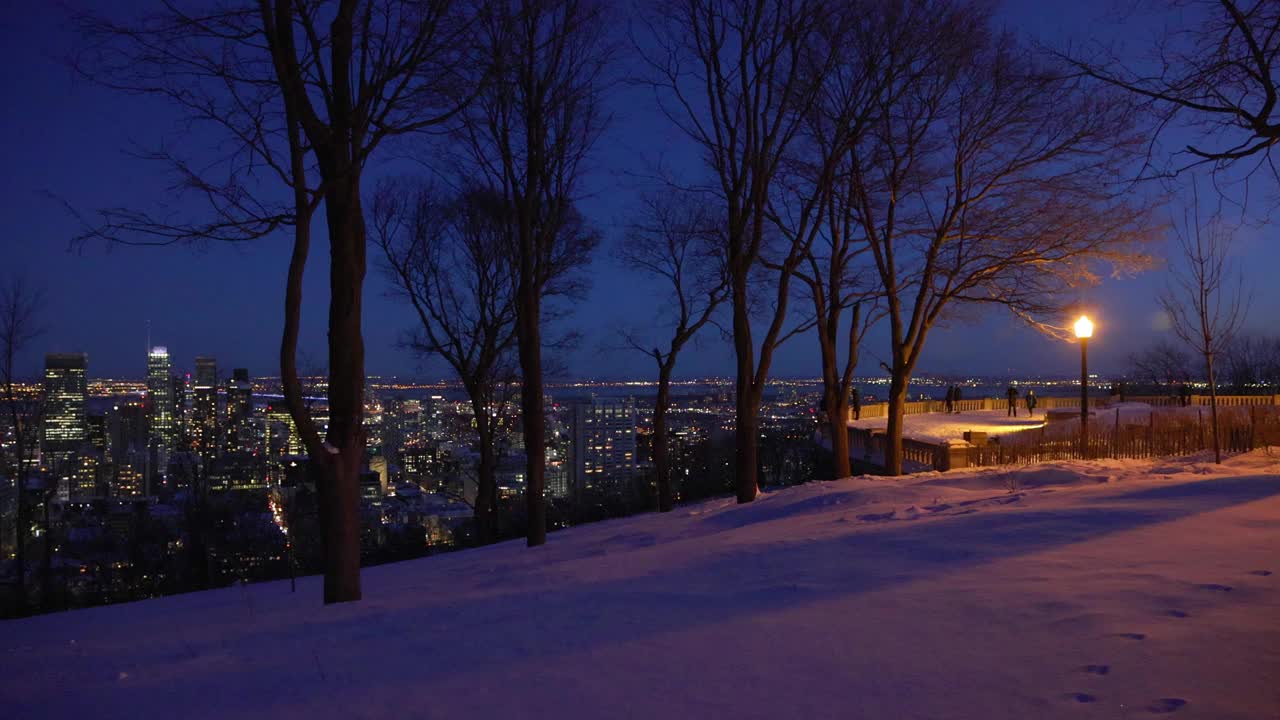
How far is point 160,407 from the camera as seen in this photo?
2477 centimetres

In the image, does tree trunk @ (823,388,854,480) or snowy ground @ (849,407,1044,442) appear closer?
tree trunk @ (823,388,854,480)

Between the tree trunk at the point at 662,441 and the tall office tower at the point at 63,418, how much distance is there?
15111 mm

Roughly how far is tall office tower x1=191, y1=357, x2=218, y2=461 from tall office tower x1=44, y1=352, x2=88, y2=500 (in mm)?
2759

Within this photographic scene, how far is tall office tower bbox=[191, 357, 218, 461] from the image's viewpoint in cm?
2000

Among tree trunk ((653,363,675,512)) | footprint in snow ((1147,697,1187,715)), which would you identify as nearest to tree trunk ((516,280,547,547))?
tree trunk ((653,363,675,512))

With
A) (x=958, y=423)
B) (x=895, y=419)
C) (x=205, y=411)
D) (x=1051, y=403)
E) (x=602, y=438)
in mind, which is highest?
(x=205, y=411)

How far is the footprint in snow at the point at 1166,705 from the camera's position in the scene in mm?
3084

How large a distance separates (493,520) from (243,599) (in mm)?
9821

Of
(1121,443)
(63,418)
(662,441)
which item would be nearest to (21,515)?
(63,418)

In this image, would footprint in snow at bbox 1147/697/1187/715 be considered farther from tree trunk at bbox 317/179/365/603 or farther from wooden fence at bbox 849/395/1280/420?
wooden fence at bbox 849/395/1280/420

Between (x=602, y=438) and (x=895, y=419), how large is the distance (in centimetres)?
1512

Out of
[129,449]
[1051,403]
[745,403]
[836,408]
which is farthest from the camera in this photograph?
[1051,403]

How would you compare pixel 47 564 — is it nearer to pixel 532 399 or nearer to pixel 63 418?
pixel 63 418

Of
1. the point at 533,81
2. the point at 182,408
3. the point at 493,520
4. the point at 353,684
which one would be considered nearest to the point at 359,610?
the point at 353,684
